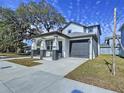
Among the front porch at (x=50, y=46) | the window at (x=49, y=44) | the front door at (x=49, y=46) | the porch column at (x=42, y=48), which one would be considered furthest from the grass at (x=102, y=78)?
the window at (x=49, y=44)

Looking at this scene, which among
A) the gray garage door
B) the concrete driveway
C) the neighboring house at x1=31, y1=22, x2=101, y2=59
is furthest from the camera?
the gray garage door

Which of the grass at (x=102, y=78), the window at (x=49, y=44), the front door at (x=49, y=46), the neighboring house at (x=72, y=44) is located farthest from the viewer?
the window at (x=49, y=44)

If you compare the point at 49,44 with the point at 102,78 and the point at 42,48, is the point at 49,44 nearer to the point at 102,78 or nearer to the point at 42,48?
the point at 42,48

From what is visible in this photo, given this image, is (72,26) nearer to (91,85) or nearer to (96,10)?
(96,10)

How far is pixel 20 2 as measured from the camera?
2403cm

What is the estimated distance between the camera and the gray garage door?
567 inches

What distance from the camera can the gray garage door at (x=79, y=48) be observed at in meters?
14.4

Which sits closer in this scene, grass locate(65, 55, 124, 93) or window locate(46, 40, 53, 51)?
grass locate(65, 55, 124, 93)

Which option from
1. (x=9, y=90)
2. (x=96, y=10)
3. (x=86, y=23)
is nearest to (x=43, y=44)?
(x=96, y=10)

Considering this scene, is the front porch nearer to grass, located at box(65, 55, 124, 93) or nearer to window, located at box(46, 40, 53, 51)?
window, located at box(46, 40, 53, 51)

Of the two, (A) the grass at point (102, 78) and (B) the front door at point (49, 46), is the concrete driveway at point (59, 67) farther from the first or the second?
(B) the front door at point (49, 46)

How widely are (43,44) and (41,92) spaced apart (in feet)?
38.0

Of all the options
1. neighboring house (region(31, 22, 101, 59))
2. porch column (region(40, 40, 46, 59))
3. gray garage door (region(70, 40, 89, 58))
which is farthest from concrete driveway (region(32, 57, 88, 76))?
gray garage door (region(70, 40, 89, 58))

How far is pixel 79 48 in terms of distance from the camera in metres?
15.1
